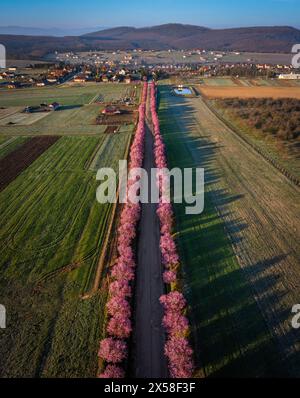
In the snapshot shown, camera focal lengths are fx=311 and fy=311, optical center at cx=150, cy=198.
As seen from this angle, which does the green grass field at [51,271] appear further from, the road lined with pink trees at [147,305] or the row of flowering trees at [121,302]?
the road lined with pink trees at [147,305]

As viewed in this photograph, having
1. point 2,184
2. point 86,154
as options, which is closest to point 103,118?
point 86,154

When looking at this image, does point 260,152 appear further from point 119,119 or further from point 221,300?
point 119,119

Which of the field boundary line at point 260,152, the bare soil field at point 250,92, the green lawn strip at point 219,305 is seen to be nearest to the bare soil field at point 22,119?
the field boundary line at point 260,152

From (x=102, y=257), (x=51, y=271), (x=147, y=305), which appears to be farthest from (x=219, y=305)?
(x=51, y=271)

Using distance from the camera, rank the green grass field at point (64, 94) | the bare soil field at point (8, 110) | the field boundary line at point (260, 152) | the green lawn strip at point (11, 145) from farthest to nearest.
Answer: the green grass field at point (64, 94), the bare soil field at point (8, 110), the green lawn strip at point (11, 145), the field boundary line at point (260, 152)

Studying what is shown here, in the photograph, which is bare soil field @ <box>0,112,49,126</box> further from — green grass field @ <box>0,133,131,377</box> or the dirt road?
the dirt road

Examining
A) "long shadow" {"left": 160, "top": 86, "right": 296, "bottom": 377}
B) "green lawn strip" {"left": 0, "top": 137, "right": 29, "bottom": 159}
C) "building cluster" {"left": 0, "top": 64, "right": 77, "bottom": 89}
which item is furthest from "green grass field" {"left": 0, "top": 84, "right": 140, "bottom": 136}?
"long shadow" {"left": 160, "top": 86, "right": 296, "bottom": 377}
